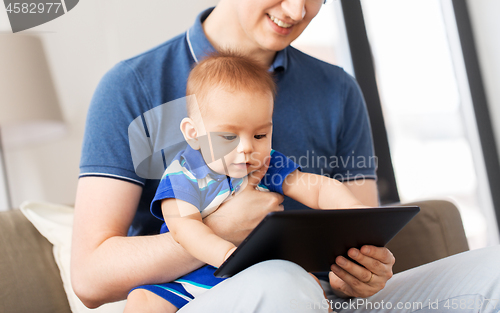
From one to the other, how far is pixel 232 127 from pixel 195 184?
0.12m

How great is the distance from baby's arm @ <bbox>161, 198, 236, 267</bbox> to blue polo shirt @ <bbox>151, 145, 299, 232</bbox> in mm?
16

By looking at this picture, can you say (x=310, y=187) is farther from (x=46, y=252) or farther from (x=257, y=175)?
(x=46, y=252)

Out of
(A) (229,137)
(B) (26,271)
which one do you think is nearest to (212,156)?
(A) (229,137)

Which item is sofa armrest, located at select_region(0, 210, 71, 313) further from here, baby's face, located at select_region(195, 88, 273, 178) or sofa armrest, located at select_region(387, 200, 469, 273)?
sofa armrest, located at select_region(387, 200, 469, 273)

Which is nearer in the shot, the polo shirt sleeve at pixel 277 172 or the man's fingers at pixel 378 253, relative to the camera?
the man's fingers at pixel 378 253

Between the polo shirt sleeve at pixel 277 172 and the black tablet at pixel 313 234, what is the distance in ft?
0.64

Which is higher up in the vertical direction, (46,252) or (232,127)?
(232,127)

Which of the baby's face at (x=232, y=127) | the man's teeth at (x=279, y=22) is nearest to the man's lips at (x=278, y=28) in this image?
the man's teeth at (x=279, y=22)

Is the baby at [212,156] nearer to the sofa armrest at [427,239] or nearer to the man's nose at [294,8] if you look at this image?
the man's nose at [294,8]

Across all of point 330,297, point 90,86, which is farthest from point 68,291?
point 90,86

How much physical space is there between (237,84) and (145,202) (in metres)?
0.38

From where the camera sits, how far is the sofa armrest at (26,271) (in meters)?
0.87

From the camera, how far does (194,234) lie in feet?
2.09

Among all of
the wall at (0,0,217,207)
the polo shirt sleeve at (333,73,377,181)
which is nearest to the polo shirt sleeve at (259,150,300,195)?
the polo shirt sleeve at (333,73,377,181)
